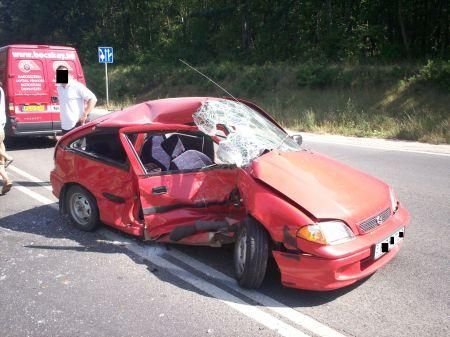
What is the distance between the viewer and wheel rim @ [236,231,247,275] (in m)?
4.00

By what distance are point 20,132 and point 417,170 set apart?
8.08 metres

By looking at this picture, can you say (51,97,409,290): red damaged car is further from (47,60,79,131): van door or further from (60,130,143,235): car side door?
(47,60,79,131): van door

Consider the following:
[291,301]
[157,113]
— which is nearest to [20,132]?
[157,113]

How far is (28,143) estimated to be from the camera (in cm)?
1230

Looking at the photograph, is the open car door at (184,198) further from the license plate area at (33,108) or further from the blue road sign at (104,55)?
the blue road sign at (104,55)

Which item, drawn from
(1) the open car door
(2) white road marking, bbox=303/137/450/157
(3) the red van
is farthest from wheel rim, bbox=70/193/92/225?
(2) white road marking, bbox=303/137/450/157

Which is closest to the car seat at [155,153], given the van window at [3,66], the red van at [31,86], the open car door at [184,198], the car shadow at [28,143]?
the open car door at [184,198]

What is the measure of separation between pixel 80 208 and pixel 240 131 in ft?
6.98

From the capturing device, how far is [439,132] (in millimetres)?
13070

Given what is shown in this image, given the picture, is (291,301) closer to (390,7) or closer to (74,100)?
(74,100)

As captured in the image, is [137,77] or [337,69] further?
[137,77]

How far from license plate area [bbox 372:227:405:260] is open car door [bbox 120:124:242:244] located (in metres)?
1.29

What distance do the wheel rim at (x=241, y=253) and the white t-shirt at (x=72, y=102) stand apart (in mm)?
4745

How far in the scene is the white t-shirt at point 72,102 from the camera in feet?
26.1
